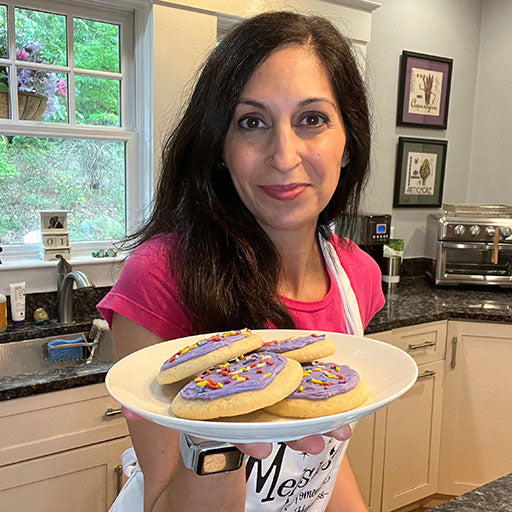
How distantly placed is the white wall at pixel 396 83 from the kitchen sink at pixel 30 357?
69.7 inches

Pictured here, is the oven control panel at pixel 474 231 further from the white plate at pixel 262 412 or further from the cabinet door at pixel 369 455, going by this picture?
the white plate at pixel 262 412

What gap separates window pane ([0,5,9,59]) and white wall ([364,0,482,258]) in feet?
5.97

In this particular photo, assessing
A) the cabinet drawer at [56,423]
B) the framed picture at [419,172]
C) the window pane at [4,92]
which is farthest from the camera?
the framed picture at [419,172]

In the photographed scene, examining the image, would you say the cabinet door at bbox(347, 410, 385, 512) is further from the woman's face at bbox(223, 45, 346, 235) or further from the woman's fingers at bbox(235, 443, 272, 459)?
the woman's fingers at bbox(235, 443, 272, 459)

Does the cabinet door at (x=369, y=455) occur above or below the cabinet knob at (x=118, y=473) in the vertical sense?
below

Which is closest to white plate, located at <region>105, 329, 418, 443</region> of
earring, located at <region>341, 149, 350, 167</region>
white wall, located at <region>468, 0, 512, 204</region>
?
earring, located at <region>341, 149, 350, 167</region>

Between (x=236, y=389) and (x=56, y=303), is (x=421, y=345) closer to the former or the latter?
(x=56, y=303)

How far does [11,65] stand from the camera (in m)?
2.19

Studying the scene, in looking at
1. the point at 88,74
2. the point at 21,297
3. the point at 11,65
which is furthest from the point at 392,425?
the point at 11,65

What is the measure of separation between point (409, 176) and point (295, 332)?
8.71 feet

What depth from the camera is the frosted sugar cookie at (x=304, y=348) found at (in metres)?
0.75

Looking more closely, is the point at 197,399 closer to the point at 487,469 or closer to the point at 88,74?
the point at 88,74

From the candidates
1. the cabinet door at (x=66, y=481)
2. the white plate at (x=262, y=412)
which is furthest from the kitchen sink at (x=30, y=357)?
the white plate at (x=262, y=412)

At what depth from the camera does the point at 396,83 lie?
10.4 ft
